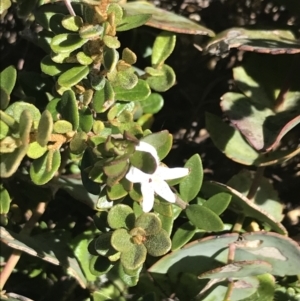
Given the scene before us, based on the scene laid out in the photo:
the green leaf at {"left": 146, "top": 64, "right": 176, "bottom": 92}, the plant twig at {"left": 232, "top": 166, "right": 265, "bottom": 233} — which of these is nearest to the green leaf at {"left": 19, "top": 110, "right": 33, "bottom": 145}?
the green leaf at {"left": 146, "top": 64, "right": 176, "bottom": 92}

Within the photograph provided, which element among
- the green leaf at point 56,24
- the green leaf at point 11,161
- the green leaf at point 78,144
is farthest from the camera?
the green leaf at point 56,24

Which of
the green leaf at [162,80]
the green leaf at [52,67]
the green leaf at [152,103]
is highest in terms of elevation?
the green leaf at [52,67]

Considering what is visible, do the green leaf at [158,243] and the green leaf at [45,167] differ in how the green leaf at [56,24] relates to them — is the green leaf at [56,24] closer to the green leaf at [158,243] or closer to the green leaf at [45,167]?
the green leaf at [45,167]

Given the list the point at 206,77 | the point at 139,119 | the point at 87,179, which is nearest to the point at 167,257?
the point at 87,179

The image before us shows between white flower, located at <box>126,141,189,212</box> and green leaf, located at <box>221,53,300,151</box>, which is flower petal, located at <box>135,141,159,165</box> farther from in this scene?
green leaf, located at <box>221,53,300,151</box>

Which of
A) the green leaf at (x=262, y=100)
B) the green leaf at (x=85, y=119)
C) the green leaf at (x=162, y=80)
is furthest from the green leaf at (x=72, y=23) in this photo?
the green leaf at (x=262, y=100)

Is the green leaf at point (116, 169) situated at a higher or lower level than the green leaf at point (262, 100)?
higher

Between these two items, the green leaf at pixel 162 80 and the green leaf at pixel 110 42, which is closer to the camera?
the green leaf at pixel 110 42
